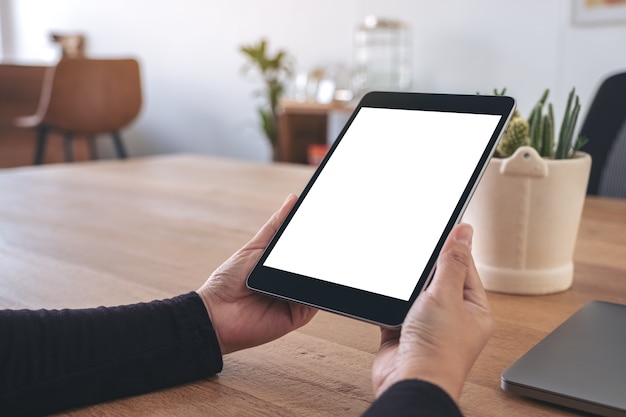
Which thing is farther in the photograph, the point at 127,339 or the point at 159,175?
the point at 159,175

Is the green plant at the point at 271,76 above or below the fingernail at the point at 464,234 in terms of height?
below

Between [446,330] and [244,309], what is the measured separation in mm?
184

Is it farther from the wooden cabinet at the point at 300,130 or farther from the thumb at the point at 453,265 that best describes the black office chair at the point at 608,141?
the wooden cabinet at the point at 300,130

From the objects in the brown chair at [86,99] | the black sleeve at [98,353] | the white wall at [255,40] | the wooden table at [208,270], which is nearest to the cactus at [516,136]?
the wooden table at [208,270]

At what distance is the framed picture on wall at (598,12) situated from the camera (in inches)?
110

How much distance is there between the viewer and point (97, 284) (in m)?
0.76

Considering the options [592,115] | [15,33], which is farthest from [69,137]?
[592,115]

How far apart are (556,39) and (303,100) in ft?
4.01

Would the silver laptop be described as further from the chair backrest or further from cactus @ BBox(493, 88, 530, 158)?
the chair backrest

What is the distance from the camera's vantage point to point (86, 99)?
13.0 ft

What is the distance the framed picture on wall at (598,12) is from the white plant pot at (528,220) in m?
2.38

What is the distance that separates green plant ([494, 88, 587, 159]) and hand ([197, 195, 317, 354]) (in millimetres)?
301

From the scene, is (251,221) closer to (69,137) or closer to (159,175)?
(159,175)

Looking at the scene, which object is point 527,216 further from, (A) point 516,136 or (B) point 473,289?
(B) point 473,289
